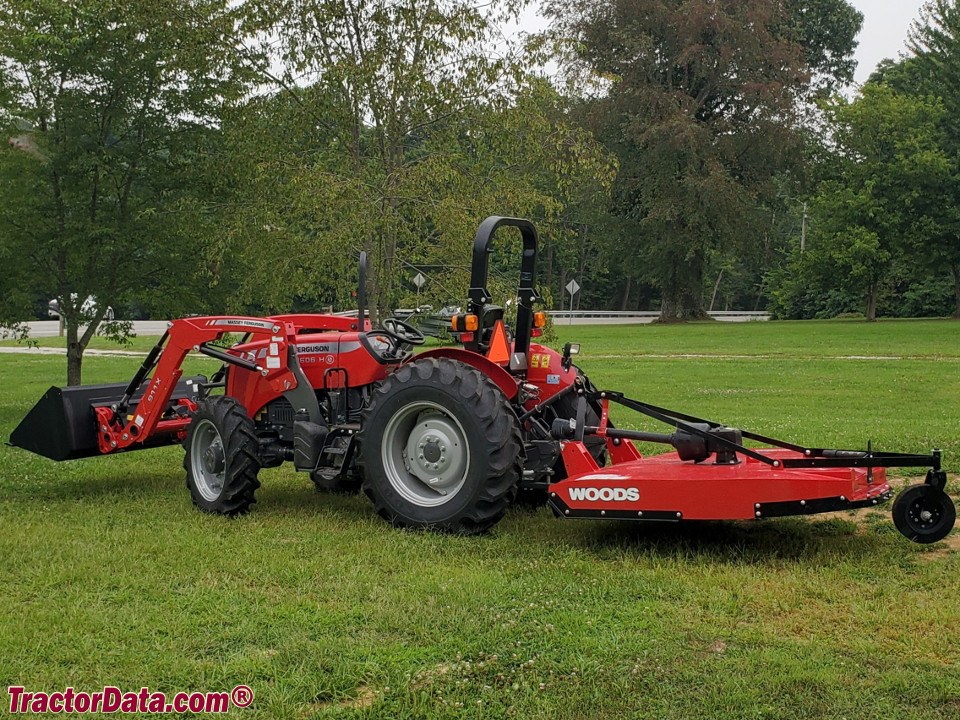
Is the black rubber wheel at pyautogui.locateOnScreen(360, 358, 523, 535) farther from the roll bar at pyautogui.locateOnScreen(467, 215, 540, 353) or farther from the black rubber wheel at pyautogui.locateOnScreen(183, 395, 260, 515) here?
the black rubber wheel at pyautogui.locateOnScreen(183, 395, 260, 515)

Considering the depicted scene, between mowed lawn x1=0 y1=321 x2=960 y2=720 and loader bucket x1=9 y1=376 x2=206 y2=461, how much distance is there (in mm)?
429

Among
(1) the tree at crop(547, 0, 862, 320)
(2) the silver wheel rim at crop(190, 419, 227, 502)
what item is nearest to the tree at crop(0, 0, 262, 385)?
(2) the silver wheel rim at crop(190, 419, 227, 502)

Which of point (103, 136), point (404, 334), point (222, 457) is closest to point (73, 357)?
point (103, 136)

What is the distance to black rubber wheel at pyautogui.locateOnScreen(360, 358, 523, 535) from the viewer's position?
22.4 ft

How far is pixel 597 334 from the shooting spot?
4197cm

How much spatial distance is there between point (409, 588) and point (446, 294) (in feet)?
34.5

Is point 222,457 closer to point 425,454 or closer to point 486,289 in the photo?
point 425,454

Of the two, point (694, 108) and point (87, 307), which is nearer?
point (87, 307)

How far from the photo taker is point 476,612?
5285 millimetres

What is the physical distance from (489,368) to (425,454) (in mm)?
763

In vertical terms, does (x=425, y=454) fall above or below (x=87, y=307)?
below

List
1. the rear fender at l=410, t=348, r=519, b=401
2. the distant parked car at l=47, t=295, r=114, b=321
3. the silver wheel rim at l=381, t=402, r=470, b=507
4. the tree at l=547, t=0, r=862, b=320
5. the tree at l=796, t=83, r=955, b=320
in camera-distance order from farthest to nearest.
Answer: the tree at l=796, t=83, r=955, b=320
the tree at l=547, t=0, r=862, b=320
the distant parked car at l=47, t=295, r=114, b=321
the rear fender at l=410, t=348, r=519, b=401
the silver wheel rim at l=381, t=402, r=470, b=507

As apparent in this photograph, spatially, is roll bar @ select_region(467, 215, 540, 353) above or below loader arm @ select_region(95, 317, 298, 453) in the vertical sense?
above

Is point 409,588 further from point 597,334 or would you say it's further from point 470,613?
point 597,334
